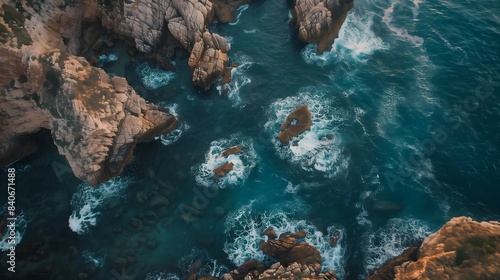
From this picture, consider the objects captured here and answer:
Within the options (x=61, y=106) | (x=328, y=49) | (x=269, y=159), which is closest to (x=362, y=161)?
(x=269, y=159)

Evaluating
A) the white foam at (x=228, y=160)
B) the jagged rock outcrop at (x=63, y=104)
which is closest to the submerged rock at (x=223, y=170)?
the white foam at (x=228, y=160)

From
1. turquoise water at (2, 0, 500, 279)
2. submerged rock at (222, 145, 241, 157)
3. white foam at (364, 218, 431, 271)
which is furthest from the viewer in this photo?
submerged rock at (222, 145, 241, 157)

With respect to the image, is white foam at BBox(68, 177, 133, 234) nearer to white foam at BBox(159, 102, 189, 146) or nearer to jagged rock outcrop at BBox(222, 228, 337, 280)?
white foam at BBox(159, 102, 189, 146)

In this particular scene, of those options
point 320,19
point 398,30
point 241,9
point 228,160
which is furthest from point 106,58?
point 398,30

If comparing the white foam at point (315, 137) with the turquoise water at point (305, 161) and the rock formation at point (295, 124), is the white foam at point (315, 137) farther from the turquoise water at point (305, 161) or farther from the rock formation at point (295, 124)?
the rock formation at point (295, 124)

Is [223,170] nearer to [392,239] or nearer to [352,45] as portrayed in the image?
[392,239]

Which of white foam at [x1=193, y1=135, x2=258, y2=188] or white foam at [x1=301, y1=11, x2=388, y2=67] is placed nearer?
white foam at [x1=193, y1=135, x2=258, y2=188]

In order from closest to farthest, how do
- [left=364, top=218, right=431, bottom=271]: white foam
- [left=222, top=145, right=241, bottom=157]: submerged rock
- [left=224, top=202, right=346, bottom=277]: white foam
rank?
[left=364, top=218, right=431, bottom=271]: white foam
[left=224, top=202, right=346, bottom=277]: white foam
[left=222, top=145, right=241, bottom=157]: submerged rock

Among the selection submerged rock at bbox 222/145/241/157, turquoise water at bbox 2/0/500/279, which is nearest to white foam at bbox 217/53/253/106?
turquoise water at bbox 2/0/500/279
